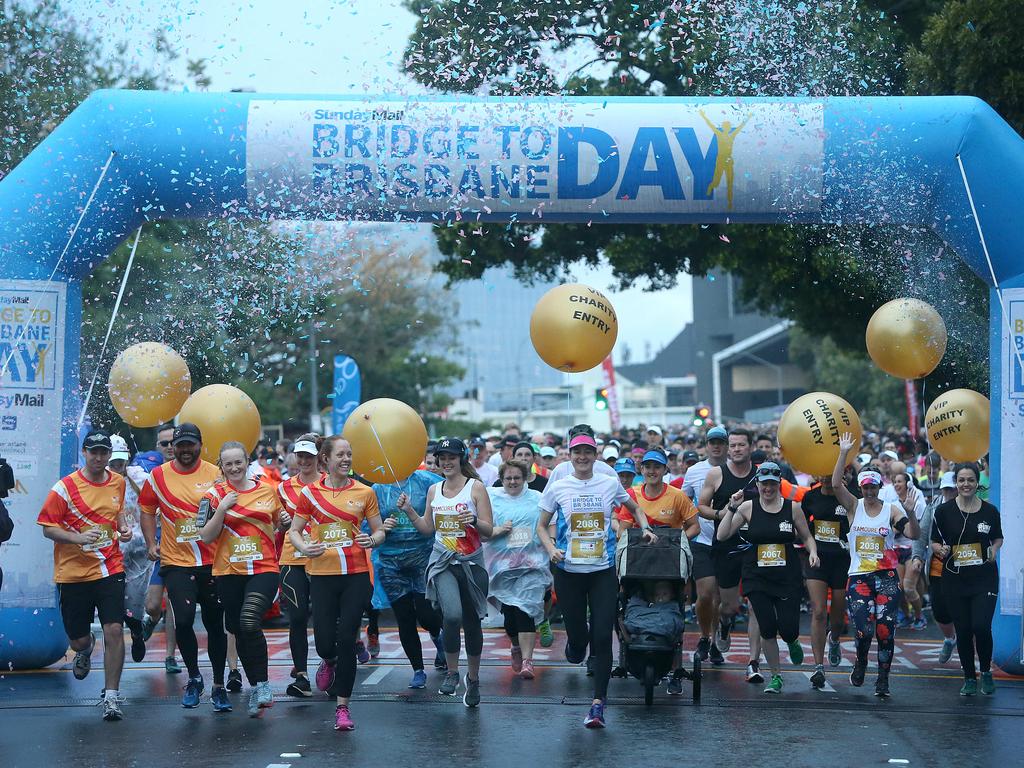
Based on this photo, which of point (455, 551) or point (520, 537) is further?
point (520, 537)

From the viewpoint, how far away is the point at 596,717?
27.9 ft

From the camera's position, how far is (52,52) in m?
15.6

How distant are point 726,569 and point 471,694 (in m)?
2.87

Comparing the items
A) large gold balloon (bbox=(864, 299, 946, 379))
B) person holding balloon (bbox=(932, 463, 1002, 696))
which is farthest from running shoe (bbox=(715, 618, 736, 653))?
large gold balloon (bbox=(864, 299, 946, 379))

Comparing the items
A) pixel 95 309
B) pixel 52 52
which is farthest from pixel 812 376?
pixel 52 52

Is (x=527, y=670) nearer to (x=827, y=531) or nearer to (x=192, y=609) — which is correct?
(x=827, y=531)

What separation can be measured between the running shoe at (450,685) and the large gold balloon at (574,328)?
267 cm

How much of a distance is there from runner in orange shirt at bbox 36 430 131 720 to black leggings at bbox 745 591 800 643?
4532 mm

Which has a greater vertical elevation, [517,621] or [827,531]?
[827,531]

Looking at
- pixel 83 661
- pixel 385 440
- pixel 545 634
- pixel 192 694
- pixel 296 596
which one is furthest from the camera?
pixel 545 634

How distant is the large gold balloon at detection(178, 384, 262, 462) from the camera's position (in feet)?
36.6

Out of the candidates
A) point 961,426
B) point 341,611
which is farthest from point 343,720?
point 961,426

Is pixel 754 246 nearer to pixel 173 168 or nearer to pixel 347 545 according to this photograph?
pixel 173 168

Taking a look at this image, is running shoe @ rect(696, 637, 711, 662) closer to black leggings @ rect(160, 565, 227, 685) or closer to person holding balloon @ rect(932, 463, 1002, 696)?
person holding balloon @ rect(932, 463, 1002, 696)
